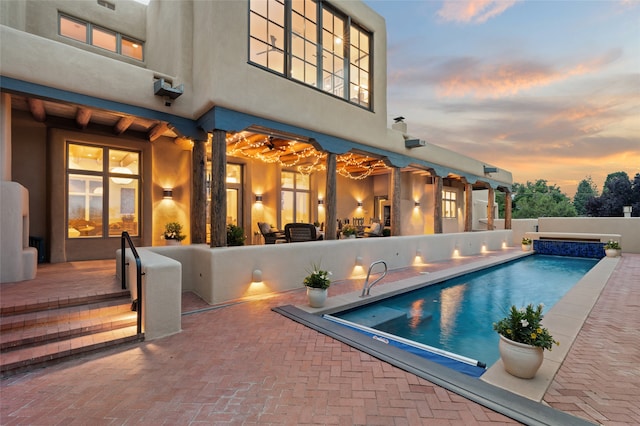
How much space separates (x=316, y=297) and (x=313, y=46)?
620 centimetres

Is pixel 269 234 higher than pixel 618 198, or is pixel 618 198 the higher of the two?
pixel 618 198

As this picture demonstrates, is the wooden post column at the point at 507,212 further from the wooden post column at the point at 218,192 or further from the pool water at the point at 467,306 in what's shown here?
the wooden post column at the point at 218,192

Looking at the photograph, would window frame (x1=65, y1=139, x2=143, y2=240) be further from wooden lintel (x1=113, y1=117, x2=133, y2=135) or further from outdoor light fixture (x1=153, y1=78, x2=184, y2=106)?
outdoor light fixture (x1=153, y1=78, x2=184, y2=106)

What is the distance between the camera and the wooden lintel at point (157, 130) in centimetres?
700

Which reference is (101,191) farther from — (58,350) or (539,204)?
(539,204)

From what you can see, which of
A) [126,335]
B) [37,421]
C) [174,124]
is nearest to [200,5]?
[174,124]

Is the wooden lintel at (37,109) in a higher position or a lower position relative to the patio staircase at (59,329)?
higher

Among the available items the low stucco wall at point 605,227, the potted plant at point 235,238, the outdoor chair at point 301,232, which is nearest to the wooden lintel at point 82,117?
the potted plant at point 235,238

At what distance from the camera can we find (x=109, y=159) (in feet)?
25.9

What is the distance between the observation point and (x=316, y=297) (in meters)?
4.81

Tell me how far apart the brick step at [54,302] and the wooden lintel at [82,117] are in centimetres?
392

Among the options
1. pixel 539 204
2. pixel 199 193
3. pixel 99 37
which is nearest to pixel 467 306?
pixel 199 193

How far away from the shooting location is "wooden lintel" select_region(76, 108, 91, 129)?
237 inches

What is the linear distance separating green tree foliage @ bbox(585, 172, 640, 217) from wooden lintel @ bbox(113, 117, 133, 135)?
3725cm
